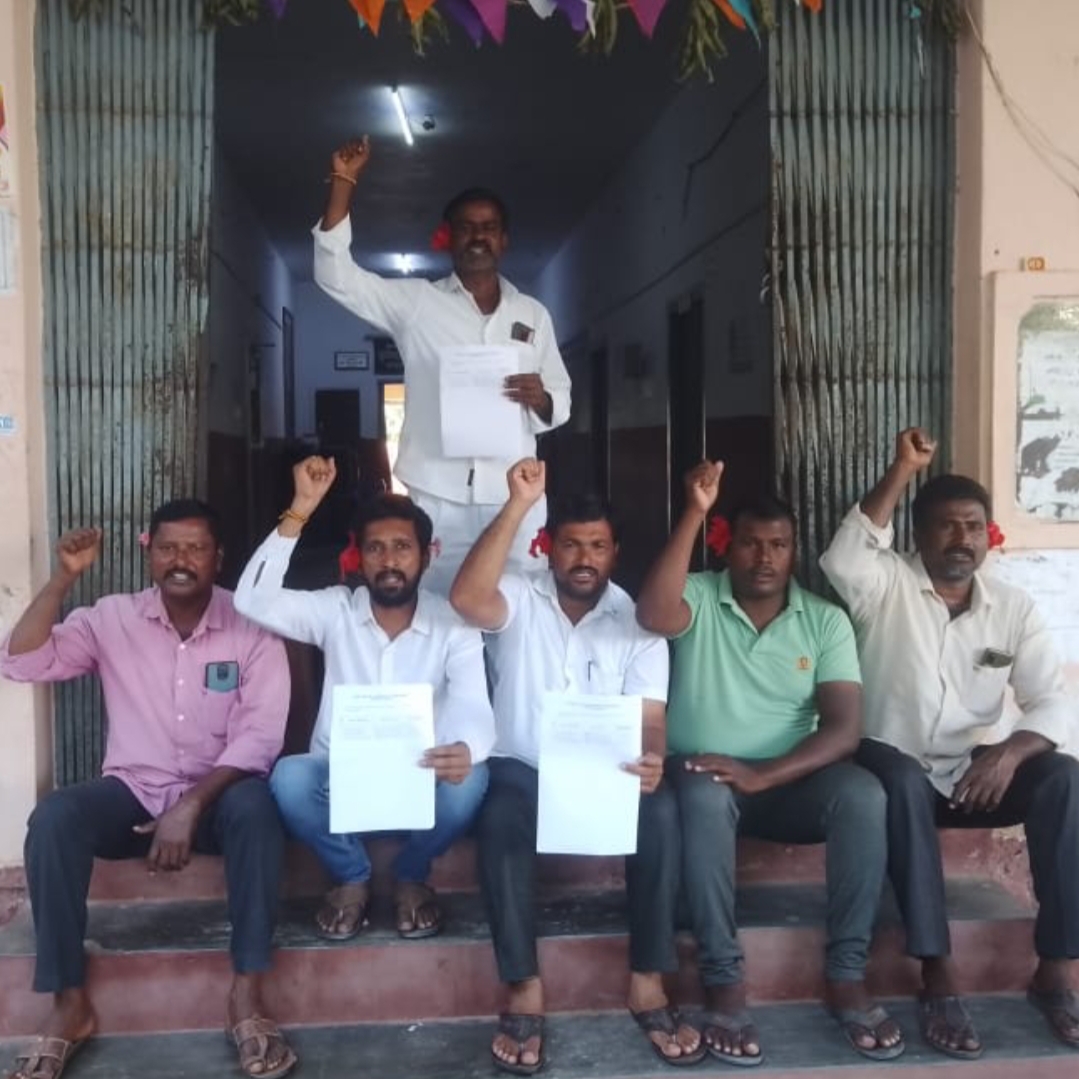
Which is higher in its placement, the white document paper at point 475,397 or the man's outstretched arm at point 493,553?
the white document paper at point 475,397

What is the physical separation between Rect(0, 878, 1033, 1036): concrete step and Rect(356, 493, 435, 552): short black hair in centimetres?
96

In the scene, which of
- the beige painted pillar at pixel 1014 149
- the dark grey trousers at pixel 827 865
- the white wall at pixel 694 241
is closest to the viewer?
the dark grey trousers at pixel 827 865

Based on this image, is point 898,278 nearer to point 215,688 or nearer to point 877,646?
point 877,646

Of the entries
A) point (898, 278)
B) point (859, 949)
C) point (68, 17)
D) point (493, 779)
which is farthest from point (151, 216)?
point (859, 949)

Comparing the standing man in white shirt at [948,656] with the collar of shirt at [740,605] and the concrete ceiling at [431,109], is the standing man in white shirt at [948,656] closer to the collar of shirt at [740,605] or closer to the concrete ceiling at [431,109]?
the collar of shirt at [740,605]

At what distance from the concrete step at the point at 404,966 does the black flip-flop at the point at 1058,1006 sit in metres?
0.13

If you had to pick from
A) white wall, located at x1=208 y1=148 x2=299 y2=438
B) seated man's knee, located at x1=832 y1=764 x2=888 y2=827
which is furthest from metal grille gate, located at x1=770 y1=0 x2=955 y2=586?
white wall, located at x1=208 y1=148 x2=299 y2=438

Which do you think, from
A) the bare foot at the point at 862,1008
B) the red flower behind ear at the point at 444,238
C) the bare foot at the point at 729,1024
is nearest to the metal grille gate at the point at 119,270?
the red flower behind ear at the point at 444,238

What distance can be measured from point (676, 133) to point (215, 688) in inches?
191

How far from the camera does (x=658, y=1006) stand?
2918 millimetres

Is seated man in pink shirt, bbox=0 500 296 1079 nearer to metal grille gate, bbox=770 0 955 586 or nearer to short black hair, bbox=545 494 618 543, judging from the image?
short black hair, bbox=545 494 618 543

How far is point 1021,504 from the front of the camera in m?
3.54

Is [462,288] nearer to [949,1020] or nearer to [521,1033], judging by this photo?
[521,1033]

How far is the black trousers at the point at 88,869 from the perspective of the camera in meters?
2.78
